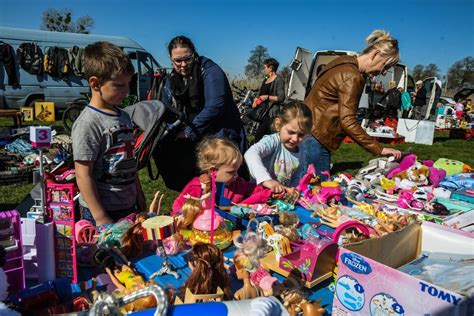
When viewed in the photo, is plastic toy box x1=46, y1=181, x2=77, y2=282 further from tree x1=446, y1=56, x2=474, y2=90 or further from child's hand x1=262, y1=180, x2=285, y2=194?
tree x1=446, y1=56, x2=474, y2=90

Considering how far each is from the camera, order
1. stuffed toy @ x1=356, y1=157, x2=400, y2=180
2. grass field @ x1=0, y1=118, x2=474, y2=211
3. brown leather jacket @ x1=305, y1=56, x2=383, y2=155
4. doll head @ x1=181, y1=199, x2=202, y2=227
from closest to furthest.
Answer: doll head @ x1=181, y1=199, x2=202, y2=227 → brown leather jacket @ x1=305, y1=56, x2=383, y2=155 → stuffed toy @ x1=356, y1=157, x2=400, y2=180 → grass field @ x1=0, y1=118, x2=474, y2=211

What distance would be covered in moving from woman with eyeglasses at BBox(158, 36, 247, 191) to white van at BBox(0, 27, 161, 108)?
24.2 ft

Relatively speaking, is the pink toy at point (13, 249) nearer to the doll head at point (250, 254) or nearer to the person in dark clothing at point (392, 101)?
the doll head at point (250, 254)

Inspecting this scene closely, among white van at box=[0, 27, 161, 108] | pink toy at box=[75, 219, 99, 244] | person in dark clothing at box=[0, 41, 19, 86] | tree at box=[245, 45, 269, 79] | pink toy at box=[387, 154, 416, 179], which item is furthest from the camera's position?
tree at box=[245, 45, 269, 79]

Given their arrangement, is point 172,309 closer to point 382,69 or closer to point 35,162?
point 382,69

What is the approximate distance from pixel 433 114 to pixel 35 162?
520 inches

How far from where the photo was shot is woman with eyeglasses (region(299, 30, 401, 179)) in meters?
2.46

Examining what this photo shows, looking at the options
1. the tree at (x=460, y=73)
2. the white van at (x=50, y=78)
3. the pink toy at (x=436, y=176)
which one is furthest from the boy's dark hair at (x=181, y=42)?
the tree at (x=460, y=73)

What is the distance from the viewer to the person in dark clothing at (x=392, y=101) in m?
10.3

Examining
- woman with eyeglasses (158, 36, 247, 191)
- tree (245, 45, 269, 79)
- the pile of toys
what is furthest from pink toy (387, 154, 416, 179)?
tree (245, 45, 269, 79)

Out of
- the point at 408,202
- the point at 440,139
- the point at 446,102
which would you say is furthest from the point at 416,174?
the point at 446,102

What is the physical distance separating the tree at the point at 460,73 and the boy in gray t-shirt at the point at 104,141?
32516 millimetres

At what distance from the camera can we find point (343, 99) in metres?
2.55

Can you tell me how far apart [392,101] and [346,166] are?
5252mm
